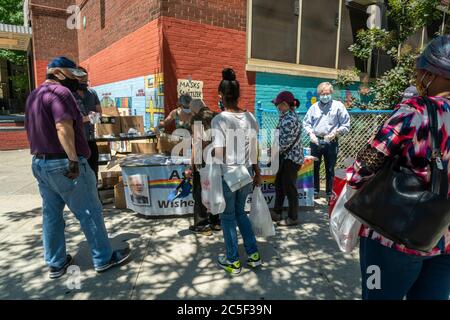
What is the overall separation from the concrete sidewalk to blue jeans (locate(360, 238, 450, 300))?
49.1 inches

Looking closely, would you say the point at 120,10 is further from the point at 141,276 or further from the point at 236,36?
the point at 141,276

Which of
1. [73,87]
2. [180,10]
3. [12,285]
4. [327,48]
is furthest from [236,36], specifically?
[12,285]

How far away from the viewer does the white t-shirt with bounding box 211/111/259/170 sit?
2.95 m

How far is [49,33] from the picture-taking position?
16672mm

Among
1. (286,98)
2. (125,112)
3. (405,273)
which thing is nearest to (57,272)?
(405,273)

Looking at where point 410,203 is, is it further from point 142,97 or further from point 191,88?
point 142,97

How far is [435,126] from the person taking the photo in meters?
1.49

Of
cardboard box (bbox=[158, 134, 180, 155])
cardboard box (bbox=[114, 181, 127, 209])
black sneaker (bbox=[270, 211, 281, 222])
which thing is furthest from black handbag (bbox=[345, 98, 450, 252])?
cardboard box (bbox=[158, 134, 180, 155])

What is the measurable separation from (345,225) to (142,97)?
6.50 meters

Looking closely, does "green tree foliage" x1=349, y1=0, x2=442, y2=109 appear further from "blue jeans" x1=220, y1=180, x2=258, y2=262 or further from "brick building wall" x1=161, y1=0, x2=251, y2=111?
"blue jeans" x1=220, y1=180, x2=258, y2=262

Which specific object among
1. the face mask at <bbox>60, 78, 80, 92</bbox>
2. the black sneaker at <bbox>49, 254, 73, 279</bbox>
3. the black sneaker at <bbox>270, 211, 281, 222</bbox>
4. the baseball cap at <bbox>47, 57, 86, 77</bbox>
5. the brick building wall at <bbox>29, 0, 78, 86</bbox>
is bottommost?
the black sneaker at <bbox>49, 254, 73, 279</bbox>

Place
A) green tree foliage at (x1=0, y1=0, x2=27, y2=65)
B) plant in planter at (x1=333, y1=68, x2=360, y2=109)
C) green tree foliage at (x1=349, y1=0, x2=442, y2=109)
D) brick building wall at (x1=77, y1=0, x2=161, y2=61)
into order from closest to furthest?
brick building wall at (x1=77, y1=0, x2=161, y2=61) < green tree foliage at (x1=349, y1=0, x2=442, y2=109) < plant in planter at (x1=333, y1=68, x2=360, y2=109) < green tree foliage at (x1=0, y1=0, x2=27, y2=65)
